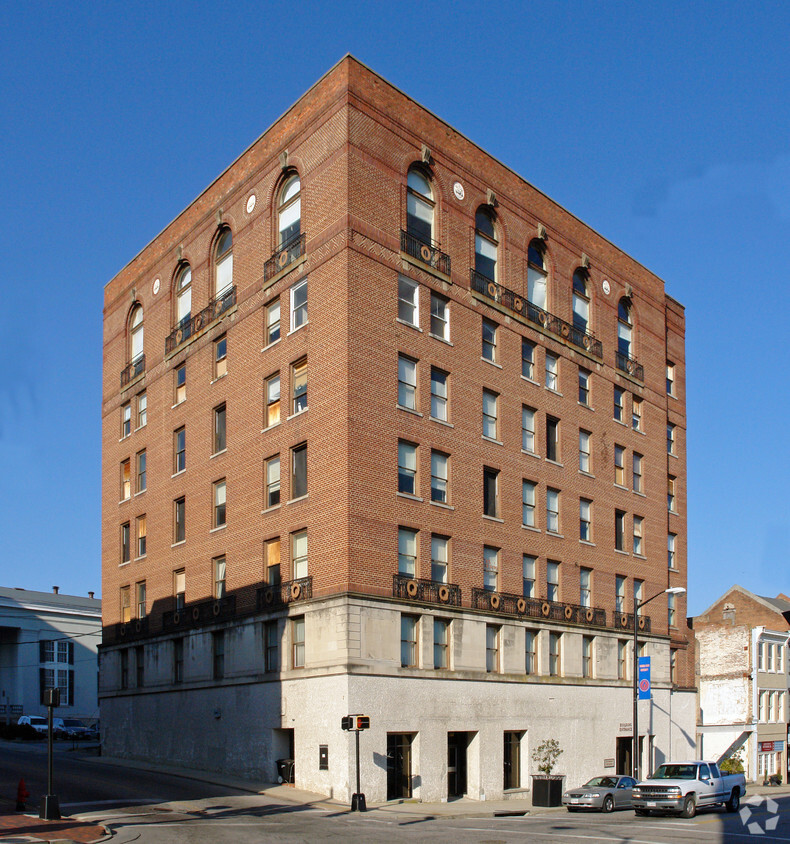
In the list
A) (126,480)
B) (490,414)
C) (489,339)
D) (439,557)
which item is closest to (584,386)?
(489,339)

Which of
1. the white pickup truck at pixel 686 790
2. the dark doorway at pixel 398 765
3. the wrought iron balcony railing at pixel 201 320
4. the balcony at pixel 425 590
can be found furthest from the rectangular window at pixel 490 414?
the white pickup truck at pixel 686 790

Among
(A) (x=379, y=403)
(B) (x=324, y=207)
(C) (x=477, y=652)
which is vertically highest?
(B) (x=324, y=207)

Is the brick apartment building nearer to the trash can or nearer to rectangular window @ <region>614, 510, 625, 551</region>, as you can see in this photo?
rectangular window @ <region>614, 510, 625, 551</region>

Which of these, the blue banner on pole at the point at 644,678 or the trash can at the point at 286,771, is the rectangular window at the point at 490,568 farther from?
the trash can at the point at 286,771

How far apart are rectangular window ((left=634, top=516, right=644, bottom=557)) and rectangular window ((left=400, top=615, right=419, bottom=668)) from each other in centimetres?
1999

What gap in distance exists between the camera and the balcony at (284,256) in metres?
43.4

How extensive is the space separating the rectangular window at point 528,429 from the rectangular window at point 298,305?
39.4 feet

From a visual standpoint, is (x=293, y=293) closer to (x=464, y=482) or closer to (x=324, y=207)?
(x=324, y=207)

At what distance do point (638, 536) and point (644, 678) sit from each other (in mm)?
10578

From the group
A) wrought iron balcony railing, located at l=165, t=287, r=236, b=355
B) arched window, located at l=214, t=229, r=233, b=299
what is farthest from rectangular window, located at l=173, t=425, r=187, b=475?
arched window, located at l=214, t=229, r=233, b=299

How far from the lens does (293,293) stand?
43.8 m

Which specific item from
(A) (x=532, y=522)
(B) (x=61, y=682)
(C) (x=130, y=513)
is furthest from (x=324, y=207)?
(B) (x=61, y=682)

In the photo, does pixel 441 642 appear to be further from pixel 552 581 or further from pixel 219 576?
pixel 219 576

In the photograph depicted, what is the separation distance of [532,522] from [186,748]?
61.4 ft
